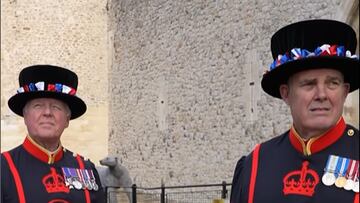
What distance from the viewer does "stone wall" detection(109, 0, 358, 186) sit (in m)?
8.03

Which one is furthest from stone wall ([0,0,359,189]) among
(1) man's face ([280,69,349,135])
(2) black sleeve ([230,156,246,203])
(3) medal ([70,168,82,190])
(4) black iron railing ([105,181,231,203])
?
(1) man's face ([280,69,349,135])

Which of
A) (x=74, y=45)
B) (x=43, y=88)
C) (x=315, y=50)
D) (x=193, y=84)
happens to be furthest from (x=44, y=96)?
(x=193, y=84)

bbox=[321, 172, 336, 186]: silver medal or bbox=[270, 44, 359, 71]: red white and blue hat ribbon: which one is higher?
bbox=[270, 44, 359, 71]: red white and blue hat ribbon

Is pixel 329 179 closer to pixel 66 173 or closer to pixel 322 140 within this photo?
pixel 322 140

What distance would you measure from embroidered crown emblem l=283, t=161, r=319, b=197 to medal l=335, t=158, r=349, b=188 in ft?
0.20

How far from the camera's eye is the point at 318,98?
1.79 m

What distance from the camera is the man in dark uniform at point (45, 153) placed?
2.44 meters

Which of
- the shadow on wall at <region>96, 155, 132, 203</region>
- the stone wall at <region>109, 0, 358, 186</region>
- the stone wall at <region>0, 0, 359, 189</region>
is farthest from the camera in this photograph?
the stone wall at <region>109, 0, 358, 186</region>

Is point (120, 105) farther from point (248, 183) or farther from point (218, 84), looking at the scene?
point (248, 183)

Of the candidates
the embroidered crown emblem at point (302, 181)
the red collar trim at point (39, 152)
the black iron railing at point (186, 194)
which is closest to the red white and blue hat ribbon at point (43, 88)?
the red collar trim at point (39, 152)

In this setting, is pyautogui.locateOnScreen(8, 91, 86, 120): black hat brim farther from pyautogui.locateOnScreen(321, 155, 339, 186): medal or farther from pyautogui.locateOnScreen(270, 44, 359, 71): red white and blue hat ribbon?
pyautogui.locateOnScreen(321, 155, 339, 186): medal

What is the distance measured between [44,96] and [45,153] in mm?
223

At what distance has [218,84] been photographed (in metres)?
9.16

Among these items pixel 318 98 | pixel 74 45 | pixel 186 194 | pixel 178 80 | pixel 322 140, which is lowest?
pixel 186 194
